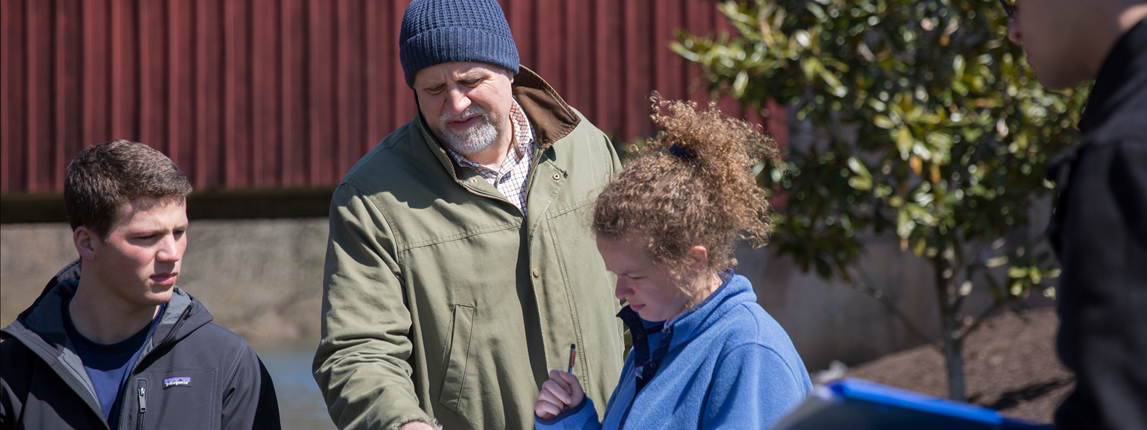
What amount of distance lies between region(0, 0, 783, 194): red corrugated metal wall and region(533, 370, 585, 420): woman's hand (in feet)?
19.6

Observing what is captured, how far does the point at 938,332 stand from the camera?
26.1 feet

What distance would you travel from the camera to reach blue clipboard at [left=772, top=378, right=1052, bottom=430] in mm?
875

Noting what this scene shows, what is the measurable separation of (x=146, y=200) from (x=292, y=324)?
14971 millimetres

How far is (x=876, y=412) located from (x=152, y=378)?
172 centimetres

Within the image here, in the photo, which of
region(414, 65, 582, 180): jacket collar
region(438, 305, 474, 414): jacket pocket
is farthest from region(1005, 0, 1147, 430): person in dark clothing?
region(414, 65, 582, 180): jacket collar

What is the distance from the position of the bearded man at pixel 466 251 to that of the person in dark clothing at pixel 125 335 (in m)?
0.26

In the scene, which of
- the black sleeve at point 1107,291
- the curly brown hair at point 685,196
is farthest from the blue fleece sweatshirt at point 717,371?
the black sleeve at point 1107,291

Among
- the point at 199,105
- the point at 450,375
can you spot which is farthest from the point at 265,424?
the point at 199,105

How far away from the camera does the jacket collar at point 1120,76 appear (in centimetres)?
93

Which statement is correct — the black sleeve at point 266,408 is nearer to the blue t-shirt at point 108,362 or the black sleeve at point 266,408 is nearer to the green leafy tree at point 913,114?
the blue t-shirt at point 108,362

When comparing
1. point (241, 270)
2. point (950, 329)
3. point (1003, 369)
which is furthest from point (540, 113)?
point (241, 270)

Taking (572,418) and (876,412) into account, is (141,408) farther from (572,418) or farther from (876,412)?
(876,412)

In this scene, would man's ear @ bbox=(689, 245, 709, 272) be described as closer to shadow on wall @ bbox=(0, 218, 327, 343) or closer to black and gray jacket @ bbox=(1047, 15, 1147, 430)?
black and gray jacket @ bbox=(1047, 15, 1147, 430)

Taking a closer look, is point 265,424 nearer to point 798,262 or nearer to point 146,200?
point 146,200
